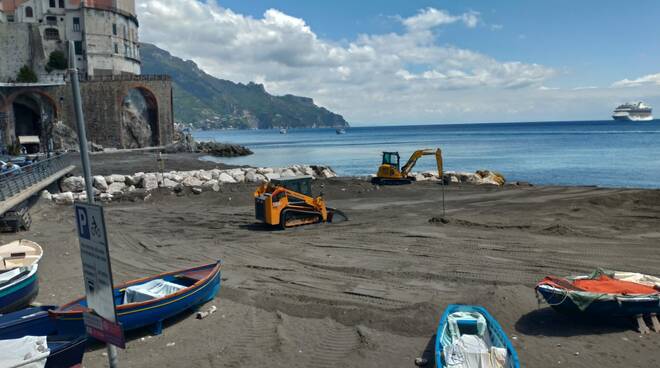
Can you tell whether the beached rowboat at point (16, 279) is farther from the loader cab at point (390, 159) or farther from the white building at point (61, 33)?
Answer: the white building at point (61, 33)

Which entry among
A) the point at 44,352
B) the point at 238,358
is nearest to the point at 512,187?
the point at 238,358

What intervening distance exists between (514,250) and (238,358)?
9.83 metres

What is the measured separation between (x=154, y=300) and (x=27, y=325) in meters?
2.03

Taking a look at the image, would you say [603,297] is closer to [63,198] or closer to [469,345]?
[469,345]

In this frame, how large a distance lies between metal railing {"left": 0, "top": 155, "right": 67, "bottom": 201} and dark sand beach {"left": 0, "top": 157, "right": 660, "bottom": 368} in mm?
1471

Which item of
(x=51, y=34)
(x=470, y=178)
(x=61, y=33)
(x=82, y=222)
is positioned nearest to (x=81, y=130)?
(x=82, y=222)

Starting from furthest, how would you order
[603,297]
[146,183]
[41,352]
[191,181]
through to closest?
[191,181] < [146,183] < [603,297] < [41,352]

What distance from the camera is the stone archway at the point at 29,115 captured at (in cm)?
5094

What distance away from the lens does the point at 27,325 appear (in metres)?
8.05

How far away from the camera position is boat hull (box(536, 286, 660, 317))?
28.7 ft

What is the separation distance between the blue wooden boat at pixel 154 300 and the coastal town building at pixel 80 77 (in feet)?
159

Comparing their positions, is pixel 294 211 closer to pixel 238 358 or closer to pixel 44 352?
pixel 238 358

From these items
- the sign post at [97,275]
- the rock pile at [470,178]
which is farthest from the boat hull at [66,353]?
the rock pile at [470,178]

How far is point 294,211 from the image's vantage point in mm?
18906
